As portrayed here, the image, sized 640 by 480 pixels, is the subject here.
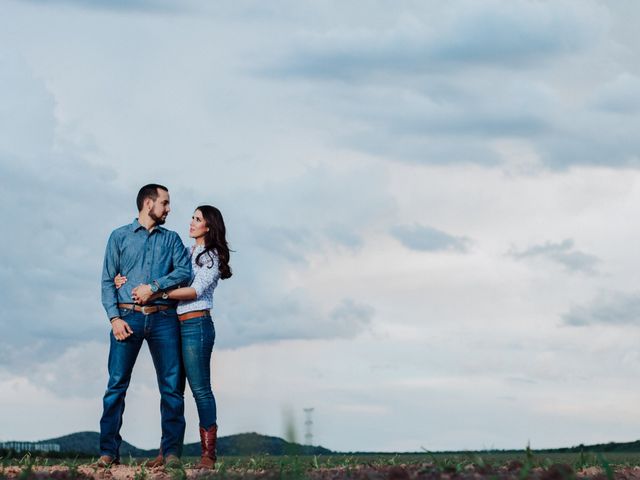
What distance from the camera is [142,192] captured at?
31.0 ft

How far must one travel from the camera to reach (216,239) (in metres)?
9.09

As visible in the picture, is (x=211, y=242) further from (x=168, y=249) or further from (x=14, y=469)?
(x=14, y=469)

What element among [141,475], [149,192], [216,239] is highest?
[149,192]

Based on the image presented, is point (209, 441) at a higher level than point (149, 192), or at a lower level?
lower

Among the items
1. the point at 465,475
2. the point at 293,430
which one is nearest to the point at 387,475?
the point at 465,475

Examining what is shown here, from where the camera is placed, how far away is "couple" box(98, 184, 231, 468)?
29.5 feet

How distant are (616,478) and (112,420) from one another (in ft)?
15.9

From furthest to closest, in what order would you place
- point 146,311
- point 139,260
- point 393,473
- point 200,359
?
point 139,260
point 146,311
point 200,359
point 393,473

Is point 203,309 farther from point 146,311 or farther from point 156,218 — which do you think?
point 156,218

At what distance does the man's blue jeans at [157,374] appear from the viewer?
9094 mm

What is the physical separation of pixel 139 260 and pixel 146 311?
1.76ft

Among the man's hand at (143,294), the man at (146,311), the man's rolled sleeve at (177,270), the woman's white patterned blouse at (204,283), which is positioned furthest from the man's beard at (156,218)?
the man's hand at (143,294)

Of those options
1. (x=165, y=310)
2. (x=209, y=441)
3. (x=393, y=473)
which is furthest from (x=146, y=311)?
(x=393, y=473)

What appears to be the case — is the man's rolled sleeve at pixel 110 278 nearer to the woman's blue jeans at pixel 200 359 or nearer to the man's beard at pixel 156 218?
the man's beard at pixel 156 218
